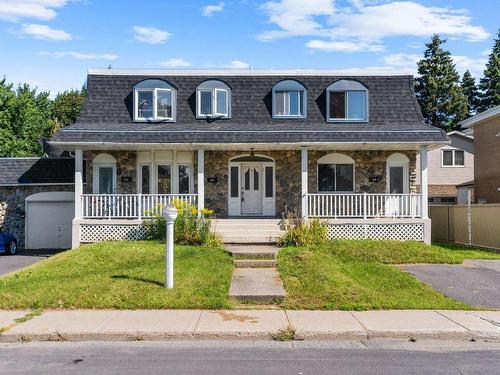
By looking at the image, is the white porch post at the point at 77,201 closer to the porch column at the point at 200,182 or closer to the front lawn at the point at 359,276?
the porch column at the point at 200,182

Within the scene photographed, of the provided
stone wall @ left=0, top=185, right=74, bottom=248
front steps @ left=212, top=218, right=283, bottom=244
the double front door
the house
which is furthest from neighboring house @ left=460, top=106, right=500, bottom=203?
stone wall @ left=0, top=185, right=74, bottom=248

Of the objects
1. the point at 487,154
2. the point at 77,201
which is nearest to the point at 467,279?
the point at 77,201

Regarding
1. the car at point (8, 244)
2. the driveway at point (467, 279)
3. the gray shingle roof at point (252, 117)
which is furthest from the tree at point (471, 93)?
the car at point (8, 244)

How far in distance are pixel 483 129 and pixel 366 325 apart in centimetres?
1933

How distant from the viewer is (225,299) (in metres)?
9.85

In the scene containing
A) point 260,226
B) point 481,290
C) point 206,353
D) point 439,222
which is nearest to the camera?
point 206,353

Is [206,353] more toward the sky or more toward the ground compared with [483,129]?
more toward the ground

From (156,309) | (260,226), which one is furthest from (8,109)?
Result: (156,309)

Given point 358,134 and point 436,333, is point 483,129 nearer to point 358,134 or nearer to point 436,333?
point 358,134

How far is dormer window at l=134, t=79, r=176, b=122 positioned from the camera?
19250 mm

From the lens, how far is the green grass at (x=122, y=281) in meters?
9.62

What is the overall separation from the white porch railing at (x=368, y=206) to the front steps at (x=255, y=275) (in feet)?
10.1

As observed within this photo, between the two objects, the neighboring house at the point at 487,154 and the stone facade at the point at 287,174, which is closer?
the stone facade at the point at 287,174

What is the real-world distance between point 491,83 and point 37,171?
4988 cm
